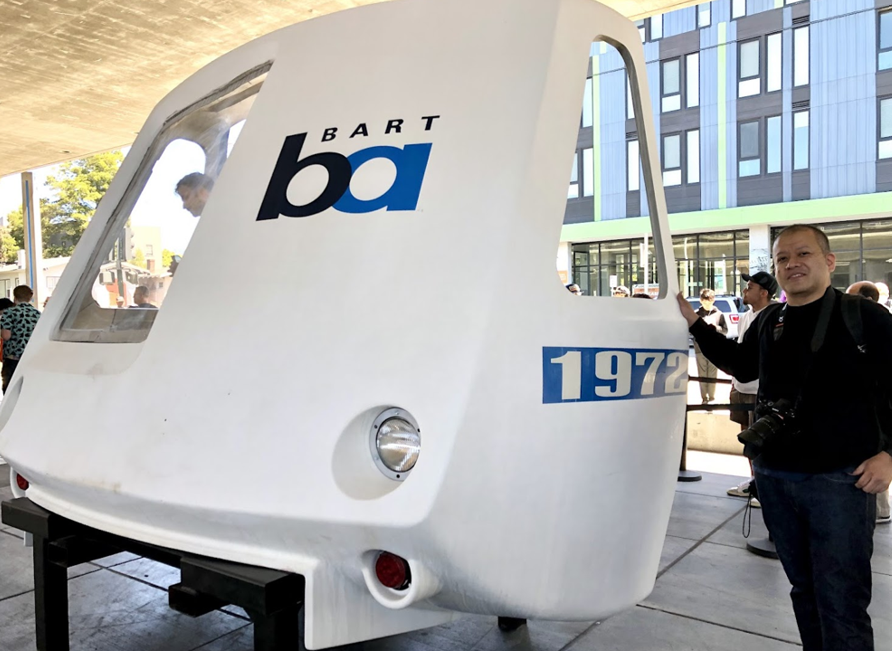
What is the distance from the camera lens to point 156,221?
3.16 metres

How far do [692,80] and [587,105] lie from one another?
23.4 metres

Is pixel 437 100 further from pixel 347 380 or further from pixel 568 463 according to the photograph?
pixel 568 463

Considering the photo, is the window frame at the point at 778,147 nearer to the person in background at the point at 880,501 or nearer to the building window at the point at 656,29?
the building window at the point at 656,29

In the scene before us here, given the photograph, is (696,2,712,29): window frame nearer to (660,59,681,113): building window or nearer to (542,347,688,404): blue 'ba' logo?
(660,59,681,113): building window

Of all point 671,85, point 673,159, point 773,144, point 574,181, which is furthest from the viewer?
point 671,85

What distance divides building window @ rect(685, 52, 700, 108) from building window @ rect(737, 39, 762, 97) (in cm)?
119

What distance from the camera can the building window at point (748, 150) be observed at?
22.8 metres

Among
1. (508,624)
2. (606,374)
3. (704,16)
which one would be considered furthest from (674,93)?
(606,374)

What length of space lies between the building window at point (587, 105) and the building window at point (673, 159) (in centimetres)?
2220

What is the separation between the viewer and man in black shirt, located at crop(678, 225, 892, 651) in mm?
2703

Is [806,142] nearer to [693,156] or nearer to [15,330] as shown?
[693,156]

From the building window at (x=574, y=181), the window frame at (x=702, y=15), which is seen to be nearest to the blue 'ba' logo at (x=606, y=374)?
the building window at (x=574, y=181)

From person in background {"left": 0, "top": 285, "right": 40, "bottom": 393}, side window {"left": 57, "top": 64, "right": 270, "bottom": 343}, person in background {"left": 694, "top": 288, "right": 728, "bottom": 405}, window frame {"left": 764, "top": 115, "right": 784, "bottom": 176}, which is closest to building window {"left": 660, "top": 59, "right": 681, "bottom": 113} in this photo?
window frame {"left": 764, "top": 115, "right": 784, "bottom": 176}

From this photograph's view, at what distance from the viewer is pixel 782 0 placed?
2250 cm
